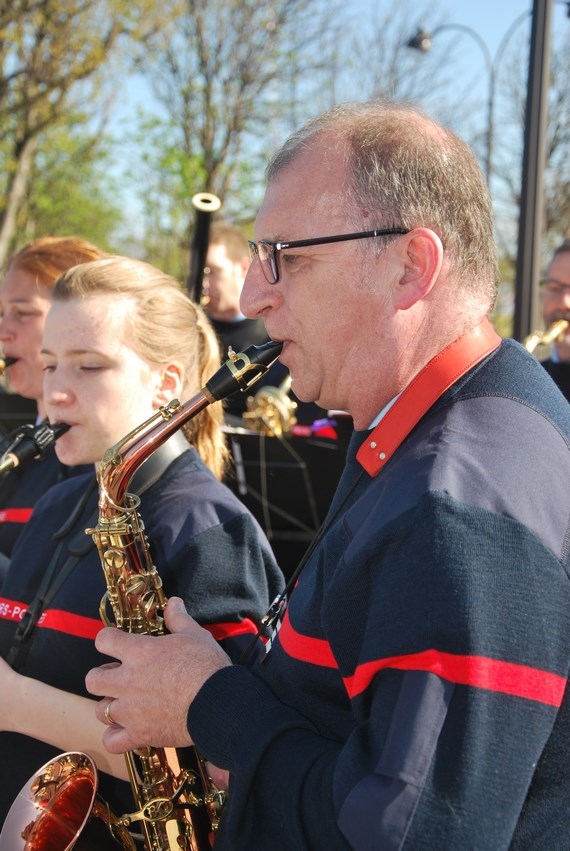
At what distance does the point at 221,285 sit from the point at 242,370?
5.08 metres

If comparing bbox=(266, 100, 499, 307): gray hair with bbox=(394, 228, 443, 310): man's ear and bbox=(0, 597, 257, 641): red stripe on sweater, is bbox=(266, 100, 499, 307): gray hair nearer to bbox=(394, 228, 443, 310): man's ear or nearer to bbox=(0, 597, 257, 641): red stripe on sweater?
bbox=(394, 228, 443, 310): man's ear

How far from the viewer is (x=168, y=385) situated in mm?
2631

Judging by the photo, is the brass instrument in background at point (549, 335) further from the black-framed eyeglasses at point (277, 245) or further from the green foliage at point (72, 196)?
the green foliage at point (72, 196)

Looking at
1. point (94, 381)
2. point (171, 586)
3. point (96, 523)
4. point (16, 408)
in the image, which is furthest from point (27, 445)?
point (16, 408)

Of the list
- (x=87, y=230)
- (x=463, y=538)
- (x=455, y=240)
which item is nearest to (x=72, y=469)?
(x=455, y=240)

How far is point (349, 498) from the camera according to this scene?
5.56 feet

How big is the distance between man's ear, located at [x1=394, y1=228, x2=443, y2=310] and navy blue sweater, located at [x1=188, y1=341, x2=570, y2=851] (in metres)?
0.19

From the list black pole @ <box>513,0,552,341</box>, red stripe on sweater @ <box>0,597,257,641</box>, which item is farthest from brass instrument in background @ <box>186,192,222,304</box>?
red stripe on sweater @ <box>0,597,257,641</box>

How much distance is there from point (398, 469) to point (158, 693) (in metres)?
0.64

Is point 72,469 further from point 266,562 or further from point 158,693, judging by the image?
point 158,693

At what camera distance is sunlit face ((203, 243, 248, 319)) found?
698 cm

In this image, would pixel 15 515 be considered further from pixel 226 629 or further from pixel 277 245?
pixel 277 245

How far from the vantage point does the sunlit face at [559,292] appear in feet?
17.5

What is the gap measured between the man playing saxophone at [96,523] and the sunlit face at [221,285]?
13.7 feet
